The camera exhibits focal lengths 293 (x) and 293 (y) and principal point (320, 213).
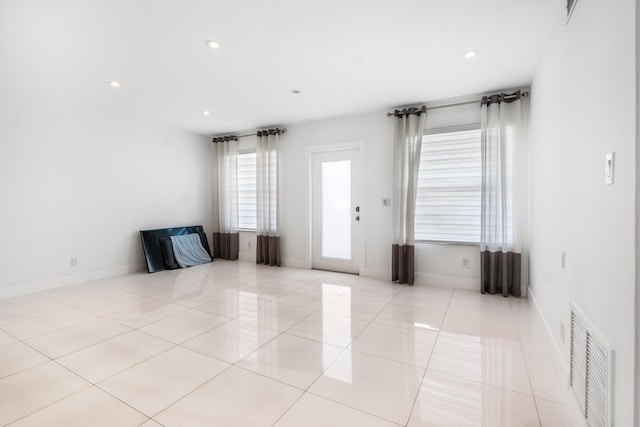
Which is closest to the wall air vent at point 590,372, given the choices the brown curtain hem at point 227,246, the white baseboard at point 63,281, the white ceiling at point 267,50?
the white ceiling at point 267,50

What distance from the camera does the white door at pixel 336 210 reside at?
485cm

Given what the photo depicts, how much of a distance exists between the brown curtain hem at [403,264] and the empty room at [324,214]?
34 millimetres

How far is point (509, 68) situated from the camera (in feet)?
10.3

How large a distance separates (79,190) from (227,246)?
8.62 ft

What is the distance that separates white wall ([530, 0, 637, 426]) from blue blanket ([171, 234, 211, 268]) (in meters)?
5.37

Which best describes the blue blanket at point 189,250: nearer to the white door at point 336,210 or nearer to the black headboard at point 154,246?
the black headboard at point 154,246

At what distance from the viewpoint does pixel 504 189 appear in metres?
3.68

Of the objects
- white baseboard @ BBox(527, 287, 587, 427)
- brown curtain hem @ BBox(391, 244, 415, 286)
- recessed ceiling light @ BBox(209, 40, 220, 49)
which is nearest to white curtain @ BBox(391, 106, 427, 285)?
brown curtain hem @ BBox(391, 244, 415, 286)

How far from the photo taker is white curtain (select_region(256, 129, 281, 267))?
214 inches

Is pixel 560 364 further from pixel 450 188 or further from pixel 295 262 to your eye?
pixel 295 262

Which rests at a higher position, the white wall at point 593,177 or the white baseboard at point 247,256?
the white wall at point 593,177

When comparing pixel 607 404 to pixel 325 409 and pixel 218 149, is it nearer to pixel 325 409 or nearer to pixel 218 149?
pixel 325 409

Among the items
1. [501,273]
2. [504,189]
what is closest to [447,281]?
[501,273]

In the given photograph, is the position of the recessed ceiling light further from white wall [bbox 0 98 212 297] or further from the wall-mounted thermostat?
white wall [bbox 0 98 212 297]
